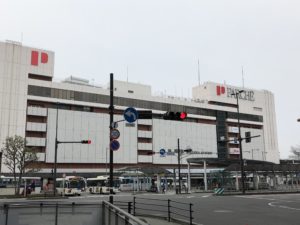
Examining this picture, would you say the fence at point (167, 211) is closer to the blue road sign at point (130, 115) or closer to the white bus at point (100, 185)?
the blue road sign at point (130, 115)

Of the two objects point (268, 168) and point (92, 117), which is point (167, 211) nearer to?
point (268, 168)

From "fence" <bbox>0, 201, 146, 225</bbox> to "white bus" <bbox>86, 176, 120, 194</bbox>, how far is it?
39.7 metres

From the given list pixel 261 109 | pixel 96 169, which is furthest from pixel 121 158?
pixel 261 109

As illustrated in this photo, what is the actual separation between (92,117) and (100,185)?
2914 centimetres

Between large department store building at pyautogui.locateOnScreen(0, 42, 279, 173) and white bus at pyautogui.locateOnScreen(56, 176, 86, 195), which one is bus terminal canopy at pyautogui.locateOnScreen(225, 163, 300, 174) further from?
large department store building at pyautogui.locateOnScreen(0, 42, 279, 173)

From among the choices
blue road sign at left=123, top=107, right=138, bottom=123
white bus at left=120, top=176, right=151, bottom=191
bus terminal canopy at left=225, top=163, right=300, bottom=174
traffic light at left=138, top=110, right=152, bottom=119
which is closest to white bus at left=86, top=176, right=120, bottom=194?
white bus at left=120, top=176, right=151, bottom=191

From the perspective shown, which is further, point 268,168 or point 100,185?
point 100,185

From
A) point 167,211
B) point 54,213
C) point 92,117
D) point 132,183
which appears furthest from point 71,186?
point 54,213

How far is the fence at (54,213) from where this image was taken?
11.3 metres

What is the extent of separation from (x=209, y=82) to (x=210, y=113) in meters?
9.38

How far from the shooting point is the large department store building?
245 ft

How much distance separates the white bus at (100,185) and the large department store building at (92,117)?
1555 centimetres

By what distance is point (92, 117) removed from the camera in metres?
83.9

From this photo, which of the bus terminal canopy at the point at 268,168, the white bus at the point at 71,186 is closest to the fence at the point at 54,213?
the white bus at the point at 71,186
